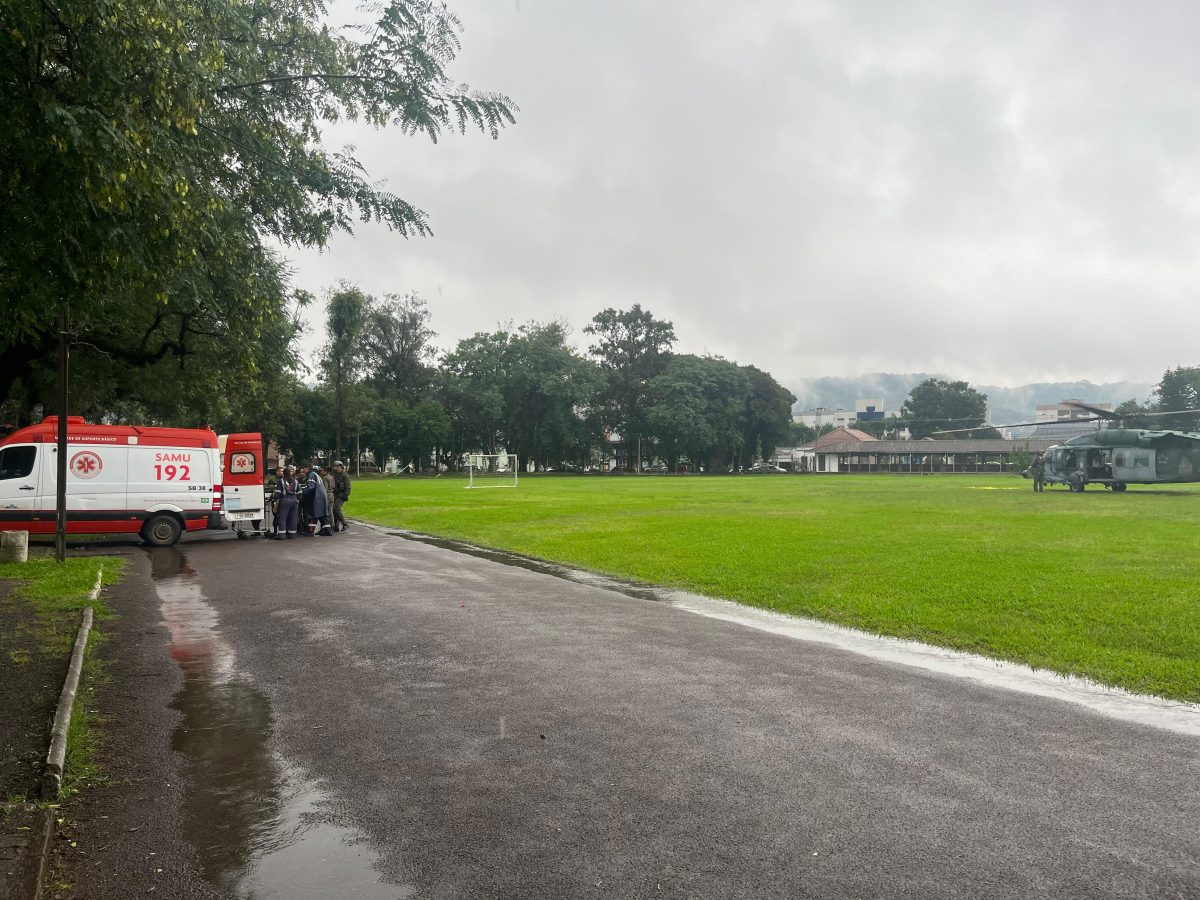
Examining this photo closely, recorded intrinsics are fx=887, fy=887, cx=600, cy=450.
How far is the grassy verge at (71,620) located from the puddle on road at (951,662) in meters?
6.62

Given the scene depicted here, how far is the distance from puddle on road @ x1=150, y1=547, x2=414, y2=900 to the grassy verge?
22.1 inches

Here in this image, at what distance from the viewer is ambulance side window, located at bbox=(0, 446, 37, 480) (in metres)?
19.3

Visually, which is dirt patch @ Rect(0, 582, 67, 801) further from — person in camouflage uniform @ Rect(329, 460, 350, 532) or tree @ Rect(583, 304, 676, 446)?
tree @ Rect(583, 304, 676, 446)

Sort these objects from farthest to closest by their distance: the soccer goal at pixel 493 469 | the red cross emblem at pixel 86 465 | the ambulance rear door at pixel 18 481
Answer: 1. the soccer goal at pixel 493 469
2. the red cross emblem at pixel 86 465
3. the ambulance rear door at pixel 18 481

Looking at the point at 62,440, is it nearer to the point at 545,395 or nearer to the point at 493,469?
the point at 493,469

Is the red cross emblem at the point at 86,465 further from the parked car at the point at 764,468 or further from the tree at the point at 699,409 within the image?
the parked car at the point at 764,468

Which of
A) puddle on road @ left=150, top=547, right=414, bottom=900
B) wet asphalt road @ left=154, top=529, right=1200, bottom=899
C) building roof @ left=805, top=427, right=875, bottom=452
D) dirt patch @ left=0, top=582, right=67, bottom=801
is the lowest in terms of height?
puddle on road @ left=150, top=547, right=414, bottom=900

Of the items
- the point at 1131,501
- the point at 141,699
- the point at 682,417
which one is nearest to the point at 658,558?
the point at 141,699

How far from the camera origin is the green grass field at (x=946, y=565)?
9.20 meters

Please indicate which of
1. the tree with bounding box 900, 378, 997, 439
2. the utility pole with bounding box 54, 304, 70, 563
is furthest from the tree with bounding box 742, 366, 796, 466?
the utility pole with bounding box 54, 304, 70, 563

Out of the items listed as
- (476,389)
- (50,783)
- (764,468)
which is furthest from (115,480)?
(764,468)

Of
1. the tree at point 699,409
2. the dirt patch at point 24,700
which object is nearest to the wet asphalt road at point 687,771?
the dirt patch at point 24,700

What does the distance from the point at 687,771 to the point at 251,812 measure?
2397 millimetres

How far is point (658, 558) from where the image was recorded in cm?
1714
